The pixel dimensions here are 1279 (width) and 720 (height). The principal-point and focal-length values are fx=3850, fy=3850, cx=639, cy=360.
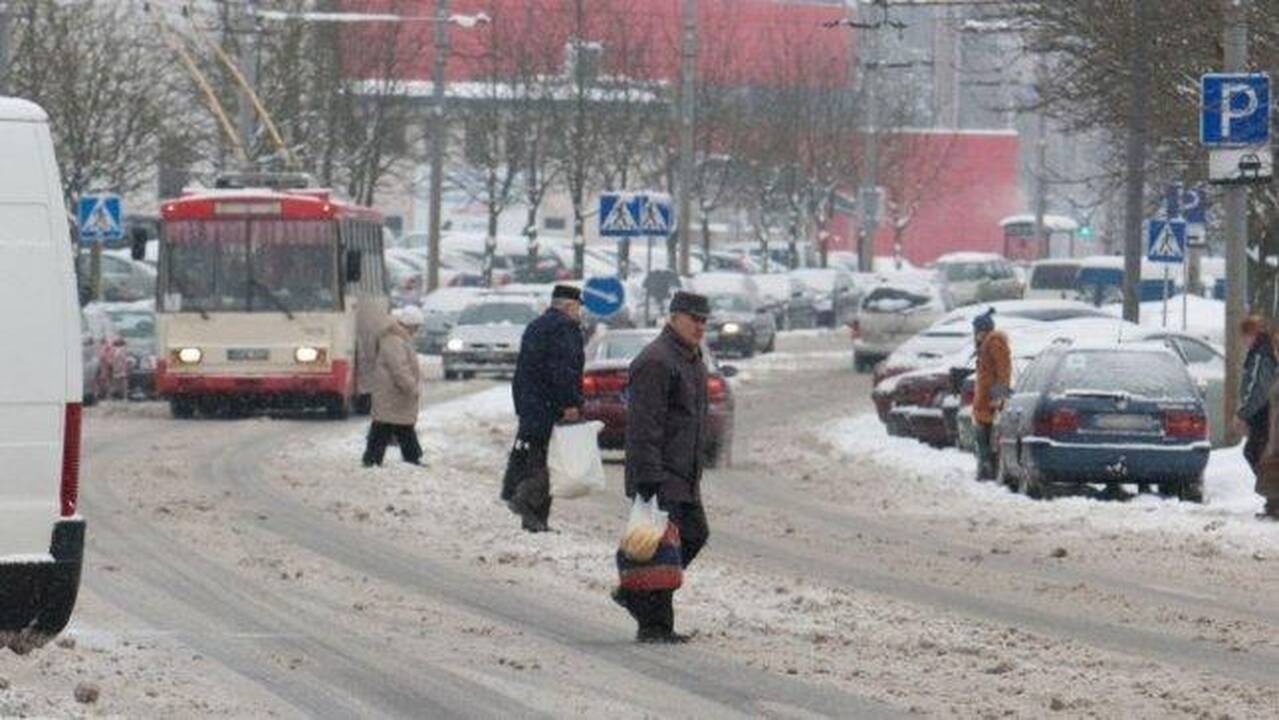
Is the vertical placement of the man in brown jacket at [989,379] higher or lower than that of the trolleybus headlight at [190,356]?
higher

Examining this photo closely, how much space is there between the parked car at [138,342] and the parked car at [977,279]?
29360 millimetres

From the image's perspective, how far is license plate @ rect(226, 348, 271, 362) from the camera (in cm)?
4344

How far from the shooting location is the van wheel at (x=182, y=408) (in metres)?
44.4

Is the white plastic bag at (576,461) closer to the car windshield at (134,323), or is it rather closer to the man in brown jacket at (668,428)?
the man in brown jacket at (668,428)

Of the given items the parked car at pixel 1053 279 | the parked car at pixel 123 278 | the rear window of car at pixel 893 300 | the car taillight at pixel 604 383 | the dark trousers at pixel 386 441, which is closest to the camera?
the dark trousers at pixel 386 441

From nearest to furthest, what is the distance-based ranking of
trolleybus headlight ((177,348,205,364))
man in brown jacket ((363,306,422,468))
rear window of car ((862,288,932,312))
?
1. man in brown jacket ((363,306,422,468))
2. trolleybus headlight ((177,348,205,364))
3. rear window of car ((862,288,932,312))

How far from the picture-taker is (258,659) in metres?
16.1

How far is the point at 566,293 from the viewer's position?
23625 millimetres

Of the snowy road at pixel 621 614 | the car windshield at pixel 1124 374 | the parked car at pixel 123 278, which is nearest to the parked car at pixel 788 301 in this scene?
the parked car at pixel 123 278

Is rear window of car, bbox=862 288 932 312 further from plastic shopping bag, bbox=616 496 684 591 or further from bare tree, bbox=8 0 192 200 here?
plastic shopping bag, bbox=616 496 684 591

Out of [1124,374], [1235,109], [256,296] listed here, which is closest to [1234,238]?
[1235,109]

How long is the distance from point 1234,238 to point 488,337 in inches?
1016

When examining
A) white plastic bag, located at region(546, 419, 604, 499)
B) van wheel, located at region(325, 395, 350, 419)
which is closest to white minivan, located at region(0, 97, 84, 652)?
white plastic bag, located at region(546, 419, 604, 499)

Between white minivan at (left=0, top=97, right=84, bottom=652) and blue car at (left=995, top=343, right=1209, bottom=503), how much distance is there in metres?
15.7
